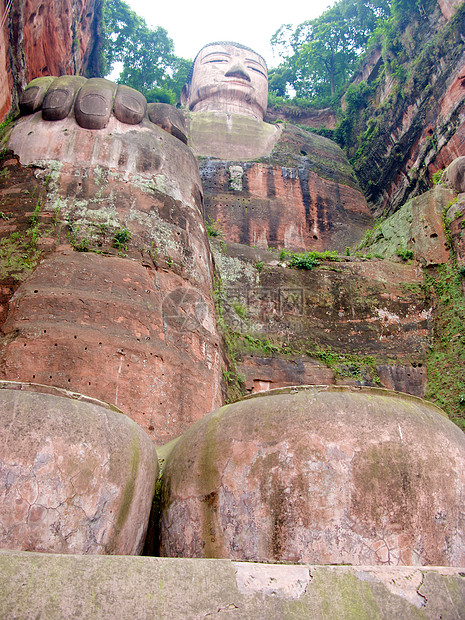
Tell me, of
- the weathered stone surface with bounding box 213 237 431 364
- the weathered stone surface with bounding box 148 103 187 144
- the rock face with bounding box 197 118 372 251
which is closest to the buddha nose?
the rock face with bounding box 197 118 372 251

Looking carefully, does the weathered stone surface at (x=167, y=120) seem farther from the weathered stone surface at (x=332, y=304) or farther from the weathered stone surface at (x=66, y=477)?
the weathered stone surface at (x=66, y=477)

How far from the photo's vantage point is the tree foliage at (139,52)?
2662cm

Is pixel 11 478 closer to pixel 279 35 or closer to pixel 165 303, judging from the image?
pixel 165 303

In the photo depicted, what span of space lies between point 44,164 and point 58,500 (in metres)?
6.77

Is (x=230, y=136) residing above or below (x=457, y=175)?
above

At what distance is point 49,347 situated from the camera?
21.4 ft

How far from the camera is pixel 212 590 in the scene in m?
2.70

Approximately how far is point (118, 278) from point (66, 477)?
4.43 metres

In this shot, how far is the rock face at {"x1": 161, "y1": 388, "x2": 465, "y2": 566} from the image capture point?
358 centimetres

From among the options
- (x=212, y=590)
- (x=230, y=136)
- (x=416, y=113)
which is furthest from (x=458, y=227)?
(x=230, y=136)

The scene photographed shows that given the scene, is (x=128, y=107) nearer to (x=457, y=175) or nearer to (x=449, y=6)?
(x=457, y=175)

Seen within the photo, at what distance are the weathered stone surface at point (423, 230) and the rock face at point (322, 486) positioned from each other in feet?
29.1

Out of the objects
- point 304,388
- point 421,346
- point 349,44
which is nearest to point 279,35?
point 349,44

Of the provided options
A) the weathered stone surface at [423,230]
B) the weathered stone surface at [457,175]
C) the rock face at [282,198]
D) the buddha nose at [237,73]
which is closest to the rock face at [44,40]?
the rock face at [282,198]
